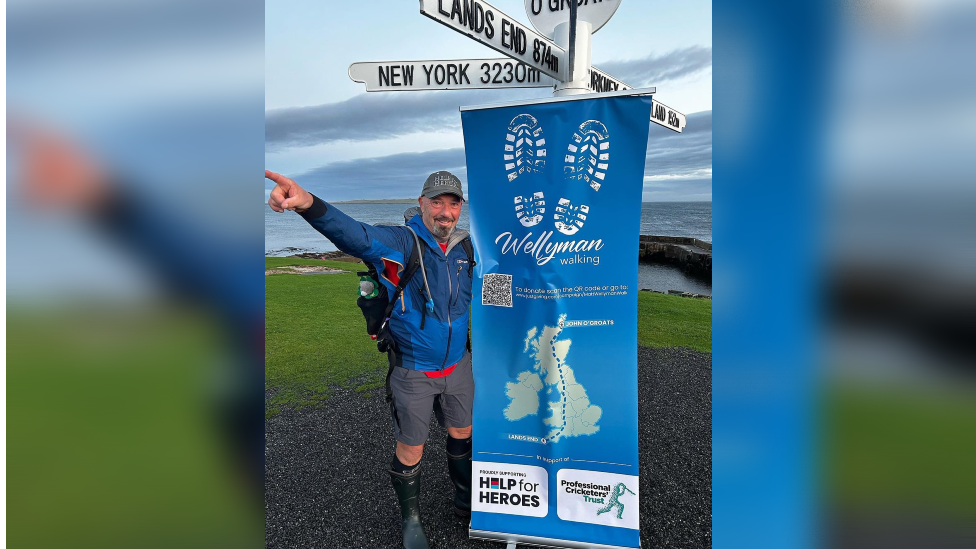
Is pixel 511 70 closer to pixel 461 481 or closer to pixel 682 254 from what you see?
pixel 461 481

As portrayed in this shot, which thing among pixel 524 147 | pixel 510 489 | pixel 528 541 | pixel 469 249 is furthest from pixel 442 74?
pixel 528 541

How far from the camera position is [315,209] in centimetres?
244

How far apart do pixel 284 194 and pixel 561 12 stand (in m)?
2.20

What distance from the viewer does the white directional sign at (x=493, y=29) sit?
2373mm

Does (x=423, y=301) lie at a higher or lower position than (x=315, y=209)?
lower

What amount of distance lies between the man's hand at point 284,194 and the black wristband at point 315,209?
189 mm

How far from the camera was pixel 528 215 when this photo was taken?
9.48 ft

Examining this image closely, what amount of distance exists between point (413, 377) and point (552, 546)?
4.30 ft

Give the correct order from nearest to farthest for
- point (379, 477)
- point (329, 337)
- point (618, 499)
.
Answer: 1. point (618, 499)
2. point (379, 477)
3. point (329, 337)

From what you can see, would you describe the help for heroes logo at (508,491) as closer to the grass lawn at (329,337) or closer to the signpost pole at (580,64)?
the grass lawn at (329,337)

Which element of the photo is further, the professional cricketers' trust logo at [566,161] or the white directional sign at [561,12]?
the white directional sign at [561,12]
